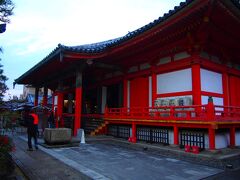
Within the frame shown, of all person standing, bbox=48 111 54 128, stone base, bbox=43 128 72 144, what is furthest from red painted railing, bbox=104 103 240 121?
person standing, bbox=48 111 54 128

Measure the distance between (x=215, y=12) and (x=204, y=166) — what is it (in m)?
5.81

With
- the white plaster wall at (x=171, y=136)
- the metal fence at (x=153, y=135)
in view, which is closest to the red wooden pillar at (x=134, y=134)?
the metal fence at (x=153, y=135)

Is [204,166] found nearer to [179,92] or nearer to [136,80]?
[179,92]

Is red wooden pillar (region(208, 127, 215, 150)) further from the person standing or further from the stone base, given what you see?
the person standing

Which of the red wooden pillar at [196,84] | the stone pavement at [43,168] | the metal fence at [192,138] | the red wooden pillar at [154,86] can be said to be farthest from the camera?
the red wooden pillar at [154,86]

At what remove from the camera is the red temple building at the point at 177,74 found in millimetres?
9172

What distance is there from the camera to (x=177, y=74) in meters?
11.9

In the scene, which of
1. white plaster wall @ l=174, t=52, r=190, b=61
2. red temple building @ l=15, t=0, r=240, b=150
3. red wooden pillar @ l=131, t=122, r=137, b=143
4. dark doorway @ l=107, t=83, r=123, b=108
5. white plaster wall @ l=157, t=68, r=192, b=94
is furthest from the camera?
dark doorway @ l=107, t=83, r=123, b=108

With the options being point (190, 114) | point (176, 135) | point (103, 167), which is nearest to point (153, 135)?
point (176, 135)

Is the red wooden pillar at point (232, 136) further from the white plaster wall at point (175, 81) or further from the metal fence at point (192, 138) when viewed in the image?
the white plaster wall at point (175, 81)

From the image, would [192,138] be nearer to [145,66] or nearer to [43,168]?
[145,66]

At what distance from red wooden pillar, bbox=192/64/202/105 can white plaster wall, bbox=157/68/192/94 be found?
0.36 meters

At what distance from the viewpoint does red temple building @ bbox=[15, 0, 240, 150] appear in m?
9.17

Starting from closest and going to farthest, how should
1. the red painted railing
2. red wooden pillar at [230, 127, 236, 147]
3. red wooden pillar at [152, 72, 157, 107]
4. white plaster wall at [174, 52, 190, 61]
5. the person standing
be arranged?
the red painted railing, red wooden pillar at [230, 127, 236, 147], white plaster wall at [174, 52, 190, 61], red wooden pillar at [152, 72, 157, 107], the person standing
